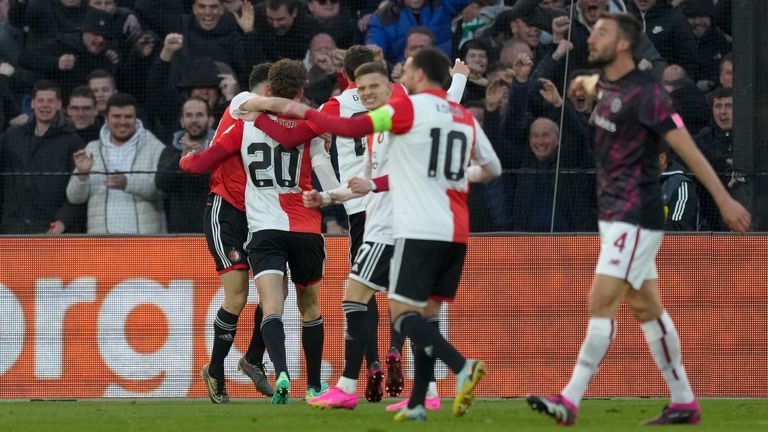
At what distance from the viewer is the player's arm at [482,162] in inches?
299

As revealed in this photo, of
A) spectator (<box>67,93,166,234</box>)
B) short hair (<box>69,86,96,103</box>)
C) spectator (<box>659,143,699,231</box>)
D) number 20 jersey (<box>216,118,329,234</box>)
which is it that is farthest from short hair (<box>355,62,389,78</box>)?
short hair (<box>69,86,96,103</box>)

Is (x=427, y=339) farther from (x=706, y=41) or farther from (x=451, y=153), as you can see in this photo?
(x=706, y=41)

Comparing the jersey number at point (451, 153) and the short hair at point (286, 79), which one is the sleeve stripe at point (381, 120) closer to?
the jersey number at point (451, 153)

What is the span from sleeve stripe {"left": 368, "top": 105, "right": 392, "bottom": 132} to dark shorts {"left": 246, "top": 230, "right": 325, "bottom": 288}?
2239mm

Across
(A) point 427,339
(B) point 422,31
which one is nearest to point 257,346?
(A) point 427,339

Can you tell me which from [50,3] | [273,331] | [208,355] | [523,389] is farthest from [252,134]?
[50,3]

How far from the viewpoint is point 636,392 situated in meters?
10.7

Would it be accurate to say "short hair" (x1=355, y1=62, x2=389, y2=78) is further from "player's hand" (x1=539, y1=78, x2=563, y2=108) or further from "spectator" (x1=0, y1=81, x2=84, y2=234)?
"spectator" (x1=0, y1=81, x2=84, y2=234)

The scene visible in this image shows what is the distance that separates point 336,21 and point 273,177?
4.40 meters

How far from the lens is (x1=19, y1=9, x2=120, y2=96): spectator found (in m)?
13.4

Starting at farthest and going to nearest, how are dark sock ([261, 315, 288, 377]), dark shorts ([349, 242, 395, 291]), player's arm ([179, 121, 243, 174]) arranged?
1. player's arm ([179, 121, 243, 174])
2. dark sock ([261, 315, 288, 377])
3. dark shorts ([349, 242, 395, 291])

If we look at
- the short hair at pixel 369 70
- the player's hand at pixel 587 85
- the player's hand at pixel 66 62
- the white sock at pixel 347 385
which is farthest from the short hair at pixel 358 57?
the player's hand at pixel 66 62

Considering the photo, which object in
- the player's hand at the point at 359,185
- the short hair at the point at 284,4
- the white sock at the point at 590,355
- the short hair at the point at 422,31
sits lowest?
the white sock at the point at 590,355

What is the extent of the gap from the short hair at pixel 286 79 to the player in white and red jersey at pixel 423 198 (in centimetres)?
163
